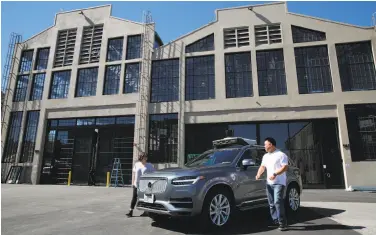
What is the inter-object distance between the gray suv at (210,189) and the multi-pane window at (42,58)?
21164mm

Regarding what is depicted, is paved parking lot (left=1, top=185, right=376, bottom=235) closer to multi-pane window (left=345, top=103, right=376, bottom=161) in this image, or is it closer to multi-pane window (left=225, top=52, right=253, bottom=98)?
multi-pane window (left=345, top=103, right=376, bottom=161)

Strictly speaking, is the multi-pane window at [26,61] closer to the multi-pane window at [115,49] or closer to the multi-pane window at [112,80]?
the multi-pane window at [115,49]

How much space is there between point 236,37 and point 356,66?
27.3 ft

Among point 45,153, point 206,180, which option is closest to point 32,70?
point 45,153

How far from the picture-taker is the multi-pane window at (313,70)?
56.5ft

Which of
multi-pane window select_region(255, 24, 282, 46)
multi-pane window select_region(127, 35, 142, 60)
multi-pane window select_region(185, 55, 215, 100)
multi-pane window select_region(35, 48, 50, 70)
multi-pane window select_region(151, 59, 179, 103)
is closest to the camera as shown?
multi-pane window select_region(255, 24, 282, 46)

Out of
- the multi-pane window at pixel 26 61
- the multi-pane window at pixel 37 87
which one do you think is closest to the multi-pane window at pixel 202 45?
the multi-pane window at pixel 37 87

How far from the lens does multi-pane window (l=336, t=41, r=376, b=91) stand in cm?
1673

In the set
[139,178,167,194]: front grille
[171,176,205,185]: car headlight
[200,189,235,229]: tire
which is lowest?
[200,189,235,229]: tire

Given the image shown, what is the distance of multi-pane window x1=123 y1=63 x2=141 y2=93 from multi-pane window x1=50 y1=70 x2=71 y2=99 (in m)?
5.36

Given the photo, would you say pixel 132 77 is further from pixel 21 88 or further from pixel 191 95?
pixel 21 88

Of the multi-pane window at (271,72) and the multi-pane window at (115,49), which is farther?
the multi-pane window at (115,49)

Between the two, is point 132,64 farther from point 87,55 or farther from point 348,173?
point 348,173

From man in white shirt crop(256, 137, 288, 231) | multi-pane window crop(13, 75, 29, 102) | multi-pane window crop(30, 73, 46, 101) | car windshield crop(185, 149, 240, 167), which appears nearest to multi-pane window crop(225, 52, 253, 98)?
car windshield crop(185, 149, 240, 167)
